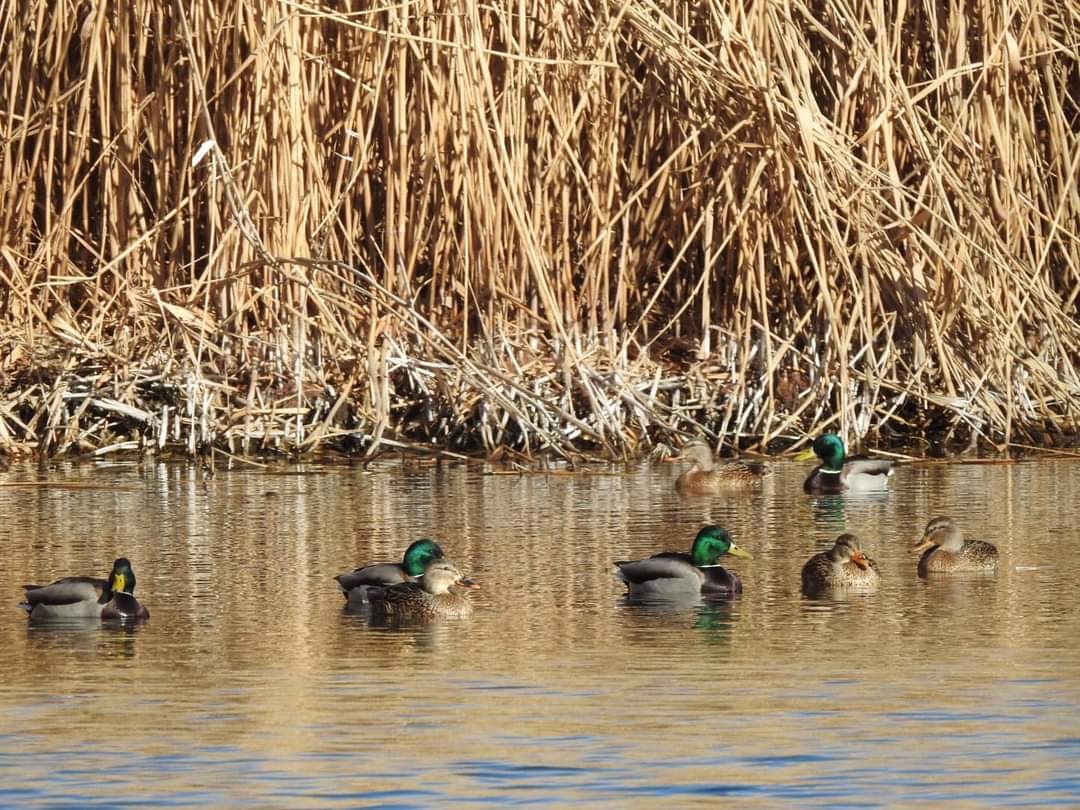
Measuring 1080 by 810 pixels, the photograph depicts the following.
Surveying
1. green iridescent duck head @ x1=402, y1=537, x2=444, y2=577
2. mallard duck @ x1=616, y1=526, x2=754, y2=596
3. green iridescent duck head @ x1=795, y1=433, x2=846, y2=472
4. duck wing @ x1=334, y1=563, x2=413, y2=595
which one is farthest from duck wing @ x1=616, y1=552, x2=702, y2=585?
green iridescent duck head @ x1=795, y1=433, x2=846, y2=472

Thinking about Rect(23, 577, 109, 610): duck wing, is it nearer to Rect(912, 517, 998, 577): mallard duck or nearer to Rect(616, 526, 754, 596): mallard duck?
Rect(616, 526, 754, 596): mallard duck

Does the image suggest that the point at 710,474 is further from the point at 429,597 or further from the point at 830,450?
the point at 429,597

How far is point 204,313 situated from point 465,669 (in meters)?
6.45

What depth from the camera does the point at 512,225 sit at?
1303 centimetres

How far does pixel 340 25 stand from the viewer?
42.6 ft

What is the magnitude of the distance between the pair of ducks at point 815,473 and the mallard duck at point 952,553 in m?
2.03

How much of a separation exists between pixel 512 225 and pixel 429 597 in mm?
5380

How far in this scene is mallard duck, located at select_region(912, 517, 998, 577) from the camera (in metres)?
8.68

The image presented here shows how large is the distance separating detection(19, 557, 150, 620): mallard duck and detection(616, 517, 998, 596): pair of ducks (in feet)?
5.43

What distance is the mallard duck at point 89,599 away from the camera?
7699mm

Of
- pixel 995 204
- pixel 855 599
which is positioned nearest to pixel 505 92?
pixel 995 204

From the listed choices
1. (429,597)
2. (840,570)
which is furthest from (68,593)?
(840,570)

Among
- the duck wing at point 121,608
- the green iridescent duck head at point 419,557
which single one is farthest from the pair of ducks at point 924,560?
the duck wing at point 121,608

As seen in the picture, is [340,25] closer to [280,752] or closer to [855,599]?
[855,599]
